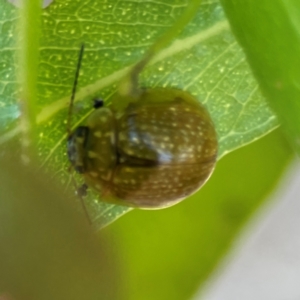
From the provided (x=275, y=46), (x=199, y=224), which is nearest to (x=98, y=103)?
(x=275, y=46)

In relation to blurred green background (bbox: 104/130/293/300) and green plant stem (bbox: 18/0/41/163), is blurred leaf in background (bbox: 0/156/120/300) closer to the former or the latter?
green plant stem (bbox: 18/0/41/163)

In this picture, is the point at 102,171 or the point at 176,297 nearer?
the point at 102,171

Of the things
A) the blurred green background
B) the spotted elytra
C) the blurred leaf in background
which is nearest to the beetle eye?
the spotted elytra

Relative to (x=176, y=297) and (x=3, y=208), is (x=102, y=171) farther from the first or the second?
(x=176, y=297)

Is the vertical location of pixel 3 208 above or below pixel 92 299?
above

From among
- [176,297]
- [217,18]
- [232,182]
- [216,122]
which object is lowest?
[176,297]

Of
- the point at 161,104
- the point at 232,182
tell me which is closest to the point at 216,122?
the point at 161,104

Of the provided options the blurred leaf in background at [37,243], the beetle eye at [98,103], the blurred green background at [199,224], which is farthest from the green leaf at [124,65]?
the blurred green background at [199,224]
